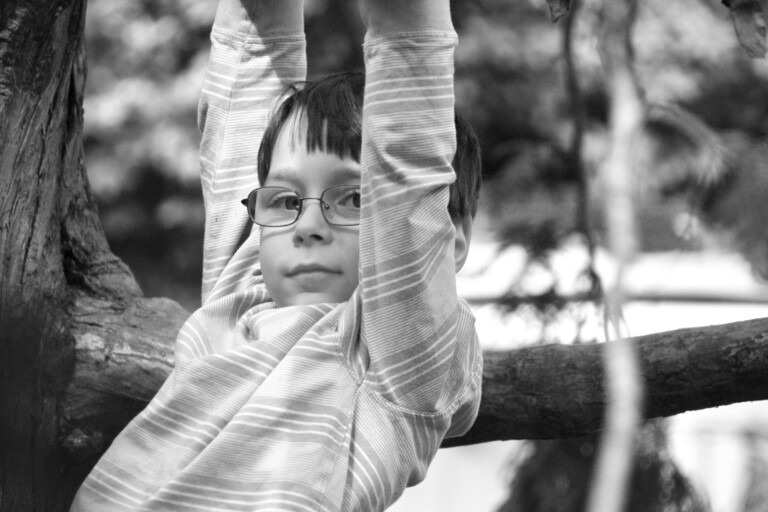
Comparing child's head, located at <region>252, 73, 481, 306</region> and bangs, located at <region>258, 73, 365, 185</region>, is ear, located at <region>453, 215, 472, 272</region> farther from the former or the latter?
bangs, located at <region>258, 73, 365, 185</region>

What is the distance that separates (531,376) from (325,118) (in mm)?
477

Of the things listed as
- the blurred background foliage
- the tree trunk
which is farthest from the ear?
the blurred background foliage

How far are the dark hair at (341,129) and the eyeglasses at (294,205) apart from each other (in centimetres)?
4

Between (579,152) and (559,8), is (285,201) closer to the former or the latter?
(559,8)

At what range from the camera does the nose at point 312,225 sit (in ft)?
3.52

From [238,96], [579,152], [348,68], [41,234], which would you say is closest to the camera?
[41,234]

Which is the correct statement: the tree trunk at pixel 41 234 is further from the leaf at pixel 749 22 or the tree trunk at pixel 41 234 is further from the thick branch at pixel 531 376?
the leaf at pixel 749 22

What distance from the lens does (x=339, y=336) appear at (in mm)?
1039

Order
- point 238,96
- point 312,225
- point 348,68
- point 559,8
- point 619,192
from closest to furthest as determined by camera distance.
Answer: point 559,8 → point 312,225 → point 238,96 → point 619,192 → point 348,68

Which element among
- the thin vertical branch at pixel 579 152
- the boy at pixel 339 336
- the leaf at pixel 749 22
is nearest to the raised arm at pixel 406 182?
the boy at pixel 339 336

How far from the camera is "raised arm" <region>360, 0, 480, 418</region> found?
3.18 feet

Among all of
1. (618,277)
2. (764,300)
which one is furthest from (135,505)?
(764,300)

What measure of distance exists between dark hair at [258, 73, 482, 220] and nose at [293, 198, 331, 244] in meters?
0.05

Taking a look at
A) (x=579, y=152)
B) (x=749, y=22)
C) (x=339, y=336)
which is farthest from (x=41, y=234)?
(x=579, y=152)
